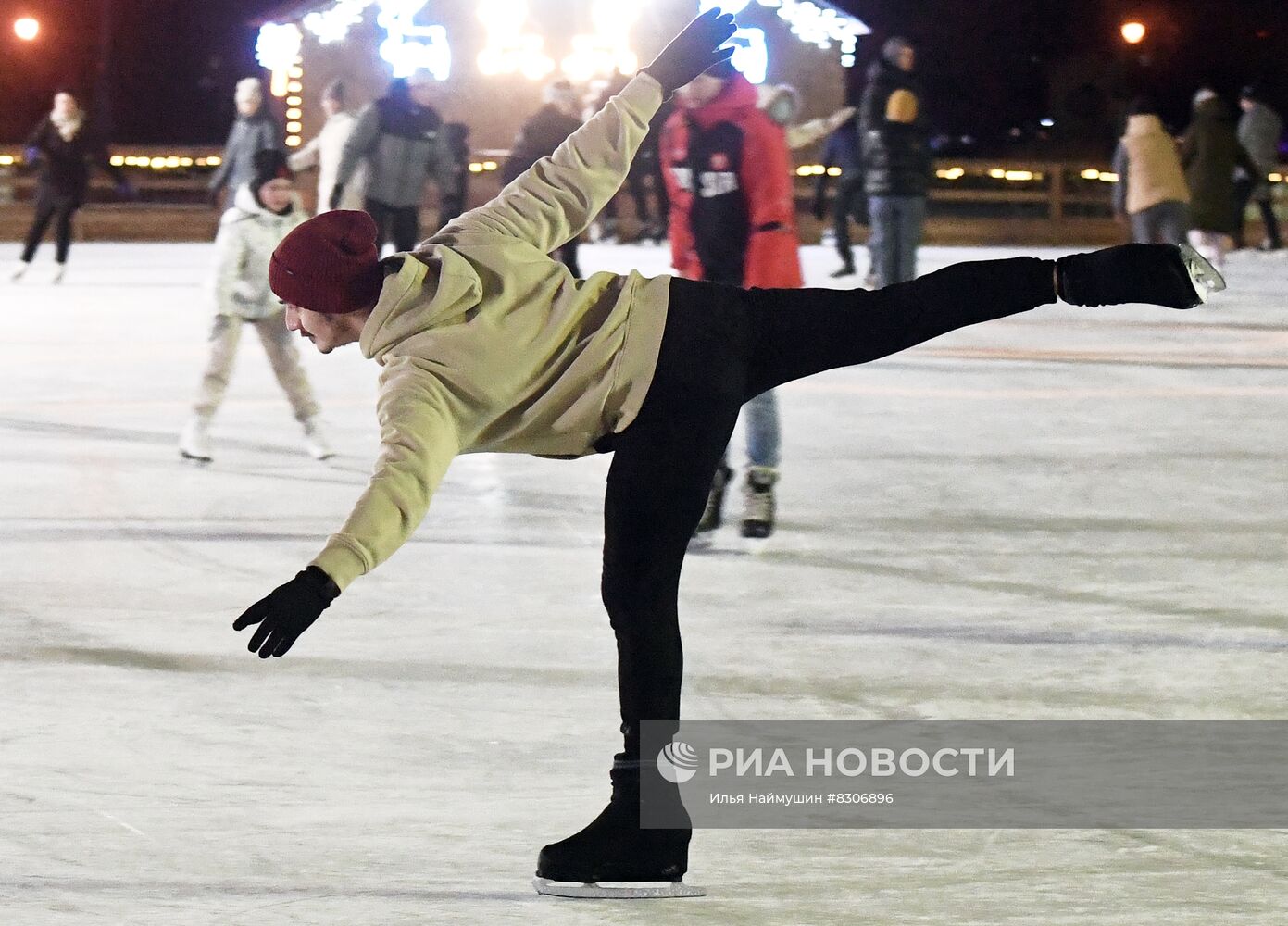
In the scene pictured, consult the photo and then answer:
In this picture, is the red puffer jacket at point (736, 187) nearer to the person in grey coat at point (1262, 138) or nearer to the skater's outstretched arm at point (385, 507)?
the skater's outstretched arm at point (385, 507)

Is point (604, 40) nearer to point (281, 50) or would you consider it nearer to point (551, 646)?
point (281, 50)

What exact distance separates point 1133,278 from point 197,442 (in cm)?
464

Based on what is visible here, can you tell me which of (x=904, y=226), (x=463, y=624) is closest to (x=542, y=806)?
(x=463, y=624)

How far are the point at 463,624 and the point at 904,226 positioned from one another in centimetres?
704

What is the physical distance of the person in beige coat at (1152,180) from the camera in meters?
12.6

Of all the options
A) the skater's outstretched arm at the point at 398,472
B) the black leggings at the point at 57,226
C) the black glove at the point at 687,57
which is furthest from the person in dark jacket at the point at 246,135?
the skater's outstretched arm at the point at 398,472

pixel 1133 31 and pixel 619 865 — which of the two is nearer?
pixel 619 865

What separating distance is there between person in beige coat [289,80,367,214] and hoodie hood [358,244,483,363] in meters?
8.05

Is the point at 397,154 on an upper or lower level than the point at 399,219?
upper

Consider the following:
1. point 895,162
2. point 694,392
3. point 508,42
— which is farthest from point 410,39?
point 694,392

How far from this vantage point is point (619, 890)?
9.85ft

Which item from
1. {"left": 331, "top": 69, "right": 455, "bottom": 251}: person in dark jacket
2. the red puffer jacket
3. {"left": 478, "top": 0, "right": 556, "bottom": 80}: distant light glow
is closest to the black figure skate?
the red puffer jacket

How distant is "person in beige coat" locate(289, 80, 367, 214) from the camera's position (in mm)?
11051

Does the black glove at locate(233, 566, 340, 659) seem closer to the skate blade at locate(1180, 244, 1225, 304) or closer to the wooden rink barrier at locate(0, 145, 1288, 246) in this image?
the skate blade at locate(1180, 244, 1225, 304)
